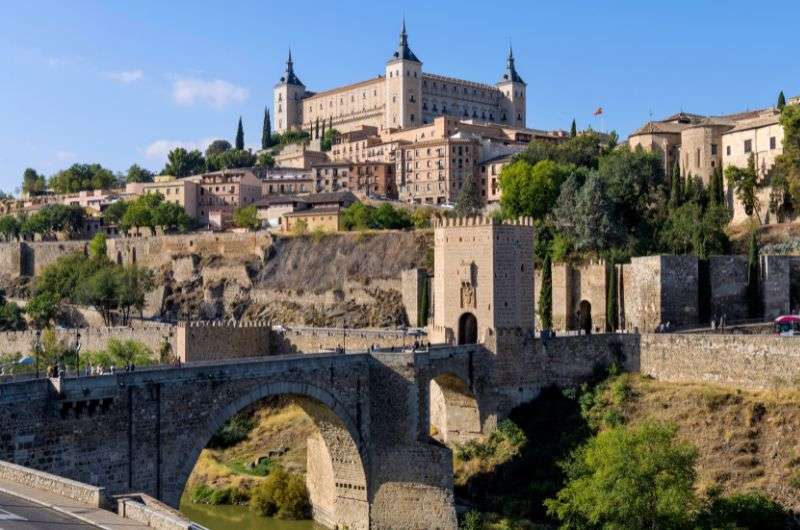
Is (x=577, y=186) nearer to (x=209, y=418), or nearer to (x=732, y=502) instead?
(x=732, y=502)

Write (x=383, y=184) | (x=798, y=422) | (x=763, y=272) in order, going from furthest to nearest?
(x=383, y=184)
(x=763, y=272)
(x=798, y=422)

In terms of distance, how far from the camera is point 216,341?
167 feet

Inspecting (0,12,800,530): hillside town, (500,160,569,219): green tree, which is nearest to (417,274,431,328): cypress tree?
(0,12,800,530): hillside town

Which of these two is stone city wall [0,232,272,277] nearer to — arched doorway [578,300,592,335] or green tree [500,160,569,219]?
green tree [500,160,569,219]

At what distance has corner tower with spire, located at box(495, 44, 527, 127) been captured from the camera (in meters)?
132

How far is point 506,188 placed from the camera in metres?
65.4

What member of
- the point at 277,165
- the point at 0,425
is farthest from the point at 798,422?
the point at 277,165

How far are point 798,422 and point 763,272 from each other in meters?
14.5

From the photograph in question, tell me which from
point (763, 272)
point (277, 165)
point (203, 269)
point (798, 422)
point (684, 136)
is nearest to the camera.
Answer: point (798, 422)

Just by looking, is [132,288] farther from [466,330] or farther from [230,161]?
[230,161]

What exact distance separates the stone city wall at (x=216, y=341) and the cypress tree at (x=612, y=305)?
17270mm

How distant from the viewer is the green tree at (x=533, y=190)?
211 feet

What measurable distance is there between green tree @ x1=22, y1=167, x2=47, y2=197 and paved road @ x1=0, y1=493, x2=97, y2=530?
12202cm

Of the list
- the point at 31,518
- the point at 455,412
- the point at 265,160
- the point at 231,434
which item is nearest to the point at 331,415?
the point at 455,412
